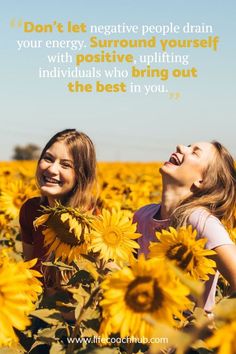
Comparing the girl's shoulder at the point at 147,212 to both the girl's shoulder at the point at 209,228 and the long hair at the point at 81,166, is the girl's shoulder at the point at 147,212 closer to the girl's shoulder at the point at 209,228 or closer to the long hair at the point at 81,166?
the long hair at the point at 81,166

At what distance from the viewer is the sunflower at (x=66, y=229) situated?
215 cm

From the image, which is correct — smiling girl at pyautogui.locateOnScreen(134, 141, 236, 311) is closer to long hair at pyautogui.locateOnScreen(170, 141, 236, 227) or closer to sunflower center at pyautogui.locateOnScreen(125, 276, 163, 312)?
long hair at pyautogui.locateOnScreen(170, 141, 236, 227)

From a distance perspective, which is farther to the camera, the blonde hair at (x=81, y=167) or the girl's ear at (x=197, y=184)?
the blonde hair at (x=81, y=167)

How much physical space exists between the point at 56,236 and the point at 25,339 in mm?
558

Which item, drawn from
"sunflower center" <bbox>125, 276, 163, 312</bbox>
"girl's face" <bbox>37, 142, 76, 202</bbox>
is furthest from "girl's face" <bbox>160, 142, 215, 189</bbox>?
"sunflower center" <bbox>125, 276, 163, 312</bbox>

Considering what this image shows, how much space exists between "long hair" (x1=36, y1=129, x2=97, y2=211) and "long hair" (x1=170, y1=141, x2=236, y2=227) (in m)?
0.67

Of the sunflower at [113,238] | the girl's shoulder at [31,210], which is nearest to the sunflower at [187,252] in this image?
the sunflower at [113,238]

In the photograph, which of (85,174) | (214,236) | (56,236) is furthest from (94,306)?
(85,174)

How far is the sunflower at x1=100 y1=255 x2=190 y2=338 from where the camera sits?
4.69 feet

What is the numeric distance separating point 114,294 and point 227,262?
1086mm

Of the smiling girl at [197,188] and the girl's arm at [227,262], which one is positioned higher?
the smiling girl at [197,188]

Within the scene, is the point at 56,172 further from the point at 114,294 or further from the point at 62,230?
the point at 114,294

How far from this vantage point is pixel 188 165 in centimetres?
293

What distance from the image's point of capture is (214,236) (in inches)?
99.7
